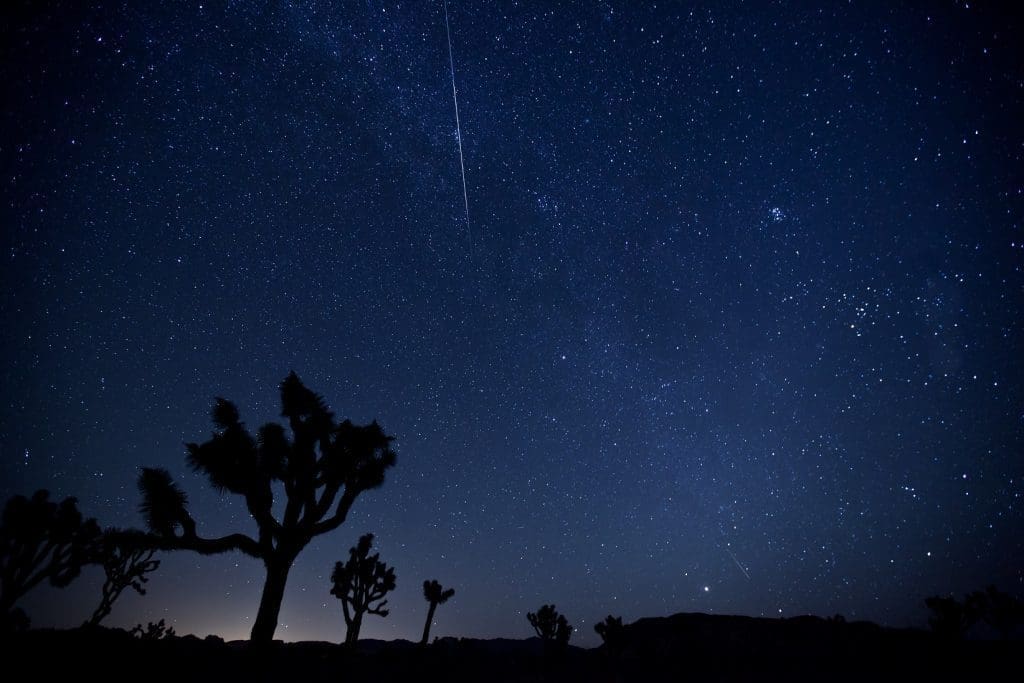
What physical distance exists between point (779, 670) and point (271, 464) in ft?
62.2

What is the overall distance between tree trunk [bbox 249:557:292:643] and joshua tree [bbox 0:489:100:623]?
8.02 meters

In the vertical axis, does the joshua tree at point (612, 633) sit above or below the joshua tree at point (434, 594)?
below

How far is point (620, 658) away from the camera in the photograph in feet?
64.6

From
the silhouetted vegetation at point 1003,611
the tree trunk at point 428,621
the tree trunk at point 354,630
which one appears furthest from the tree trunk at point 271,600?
the silhouetted vegetation at point 1003,611

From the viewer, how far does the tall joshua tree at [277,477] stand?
9898mm

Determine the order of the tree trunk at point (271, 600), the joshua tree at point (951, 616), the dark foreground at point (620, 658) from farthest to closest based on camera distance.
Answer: the joshua tree at point (951, 616)
the tree trunk at point (271, 600)
the dark foreground at point (620, 658)

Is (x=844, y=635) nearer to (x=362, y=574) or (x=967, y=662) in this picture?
(x=967, y=662)

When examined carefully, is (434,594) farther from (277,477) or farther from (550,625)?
(277,477)

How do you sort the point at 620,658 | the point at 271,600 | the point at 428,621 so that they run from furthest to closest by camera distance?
1. the point at 428,621
2. the point at 620,658
3. the point at 271,600

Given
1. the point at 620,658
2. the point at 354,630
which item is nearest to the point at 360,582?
the point at 354,630

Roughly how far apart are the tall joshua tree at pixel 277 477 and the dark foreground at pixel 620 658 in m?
1.59

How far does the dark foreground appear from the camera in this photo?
8.14 metres

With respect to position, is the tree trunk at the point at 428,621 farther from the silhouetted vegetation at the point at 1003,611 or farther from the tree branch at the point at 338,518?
the silhouetted vegetation at the point at 1003,611

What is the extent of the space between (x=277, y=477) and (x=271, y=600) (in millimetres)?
2677
